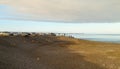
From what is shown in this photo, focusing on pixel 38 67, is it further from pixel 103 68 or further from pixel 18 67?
pixel 103 68

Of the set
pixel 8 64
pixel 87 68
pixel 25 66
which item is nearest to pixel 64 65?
pixel 87 68

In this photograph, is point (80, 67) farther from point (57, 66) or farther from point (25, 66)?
point (25, 66)

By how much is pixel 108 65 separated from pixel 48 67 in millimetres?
6078

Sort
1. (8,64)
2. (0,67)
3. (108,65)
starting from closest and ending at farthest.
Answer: (0,67)
(8,64)
(108,65)

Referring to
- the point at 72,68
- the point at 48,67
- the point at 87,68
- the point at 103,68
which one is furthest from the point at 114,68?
the point at 48,67

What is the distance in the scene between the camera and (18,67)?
63.0 feet

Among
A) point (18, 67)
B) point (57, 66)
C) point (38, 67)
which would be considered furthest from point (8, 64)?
point (57, 66)

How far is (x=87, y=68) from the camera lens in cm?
2122

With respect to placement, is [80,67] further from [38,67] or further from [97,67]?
[38,67]

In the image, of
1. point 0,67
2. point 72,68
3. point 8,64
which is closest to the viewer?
point 0,67

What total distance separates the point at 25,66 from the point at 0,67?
2510 millimetres

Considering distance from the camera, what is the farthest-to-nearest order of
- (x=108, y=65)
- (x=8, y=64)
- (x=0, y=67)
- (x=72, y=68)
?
1. (x=108, y=65)
2. (x=72, y=68)
3. (x=8, y=64)
4. (x=0, y=67)

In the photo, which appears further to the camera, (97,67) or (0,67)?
(97,67)

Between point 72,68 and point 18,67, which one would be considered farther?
point 72,68
